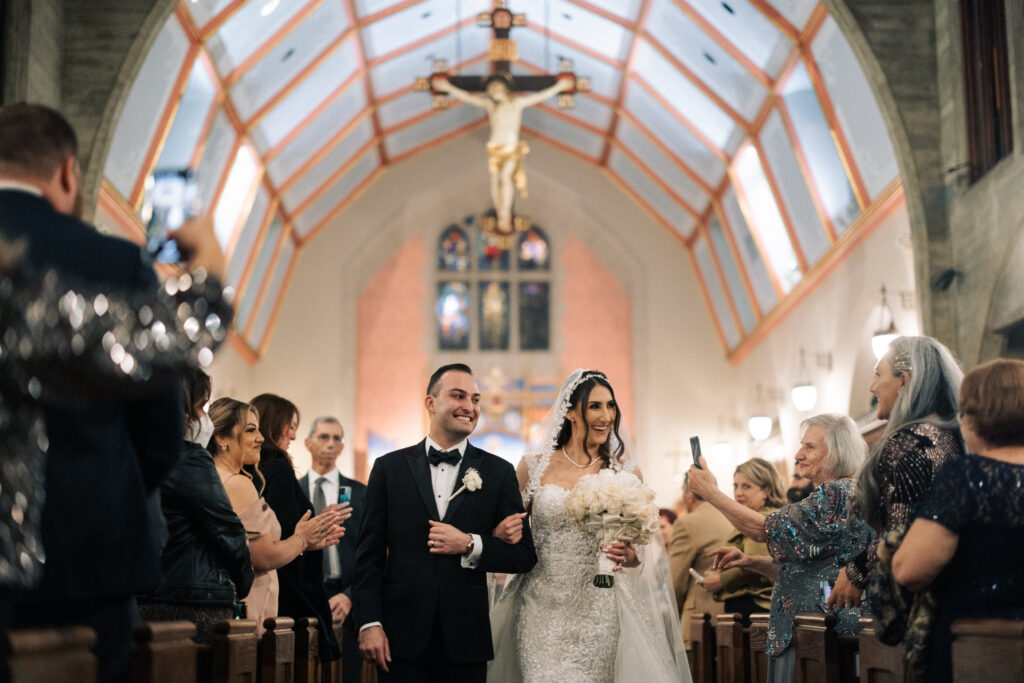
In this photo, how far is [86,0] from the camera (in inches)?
345

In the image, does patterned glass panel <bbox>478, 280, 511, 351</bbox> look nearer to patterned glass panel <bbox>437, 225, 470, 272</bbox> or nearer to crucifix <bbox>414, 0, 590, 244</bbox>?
patterned glass panel <bbox>437, 225, 470, 272</bbox>

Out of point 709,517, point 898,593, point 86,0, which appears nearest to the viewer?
point 898,593

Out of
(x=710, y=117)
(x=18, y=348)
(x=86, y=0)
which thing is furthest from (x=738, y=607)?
(x=710, y=117)

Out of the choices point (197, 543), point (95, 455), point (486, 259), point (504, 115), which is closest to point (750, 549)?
point (197, 543)

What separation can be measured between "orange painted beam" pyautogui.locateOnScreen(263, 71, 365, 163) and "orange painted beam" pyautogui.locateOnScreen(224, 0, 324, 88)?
6.75ft

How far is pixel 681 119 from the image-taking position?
1495 centimetres

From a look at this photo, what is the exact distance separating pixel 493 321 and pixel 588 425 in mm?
13465

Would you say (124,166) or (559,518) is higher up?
(124,166)

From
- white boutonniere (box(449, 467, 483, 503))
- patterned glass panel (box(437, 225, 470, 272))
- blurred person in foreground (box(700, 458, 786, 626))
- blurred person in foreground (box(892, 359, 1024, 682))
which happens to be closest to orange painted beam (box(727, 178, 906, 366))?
blurred person in foreground (box(700, 458, 786, 626))

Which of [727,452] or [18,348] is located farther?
[727,452]

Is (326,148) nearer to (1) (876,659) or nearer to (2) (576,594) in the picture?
(2) (576,594)

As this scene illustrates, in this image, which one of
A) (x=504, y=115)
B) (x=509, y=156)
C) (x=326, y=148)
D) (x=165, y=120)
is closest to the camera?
(x=165, y=120)

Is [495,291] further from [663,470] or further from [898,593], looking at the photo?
[898,593]

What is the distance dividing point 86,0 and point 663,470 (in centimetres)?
1142
